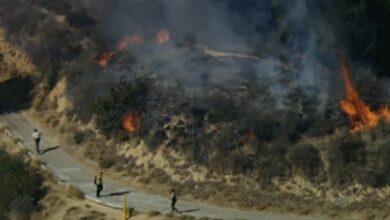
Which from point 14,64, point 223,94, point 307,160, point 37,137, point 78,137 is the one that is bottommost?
point 307,160

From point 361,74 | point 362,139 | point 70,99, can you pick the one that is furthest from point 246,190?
point 70,99

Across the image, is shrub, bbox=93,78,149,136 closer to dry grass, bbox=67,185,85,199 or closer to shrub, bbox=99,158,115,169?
shrub, bbox=99,158,115,169

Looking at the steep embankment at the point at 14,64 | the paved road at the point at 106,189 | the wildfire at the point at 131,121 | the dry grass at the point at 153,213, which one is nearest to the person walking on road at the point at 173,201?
the paved road at the point at 106,189

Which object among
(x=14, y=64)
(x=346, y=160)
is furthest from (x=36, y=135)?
(x=346, y=160)

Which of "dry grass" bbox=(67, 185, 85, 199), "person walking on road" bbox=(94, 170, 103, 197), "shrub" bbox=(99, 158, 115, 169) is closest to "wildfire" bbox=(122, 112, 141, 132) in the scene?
"shrub" bbox=(99, 158, 115, 169)

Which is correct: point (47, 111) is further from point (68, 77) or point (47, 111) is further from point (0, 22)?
point (0, 22)

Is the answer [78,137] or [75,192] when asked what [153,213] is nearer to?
[75,192]
